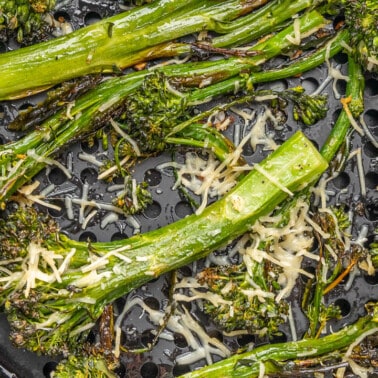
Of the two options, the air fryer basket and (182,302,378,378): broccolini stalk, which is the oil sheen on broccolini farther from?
(182,302,378,378): broccolini stalk

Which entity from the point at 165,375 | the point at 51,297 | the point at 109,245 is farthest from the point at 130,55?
the point at 165,375

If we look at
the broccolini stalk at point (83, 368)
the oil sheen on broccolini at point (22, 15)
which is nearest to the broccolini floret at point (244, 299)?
the broccolini stalk at point (83, 368)

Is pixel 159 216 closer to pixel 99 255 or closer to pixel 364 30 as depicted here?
pixel 99 255

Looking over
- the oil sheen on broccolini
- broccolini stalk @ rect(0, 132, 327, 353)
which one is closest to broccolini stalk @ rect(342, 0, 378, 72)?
broccolini stalk @ rect(0, 132, 327, 353)

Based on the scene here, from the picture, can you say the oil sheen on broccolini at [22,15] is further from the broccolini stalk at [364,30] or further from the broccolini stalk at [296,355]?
the broccolini stalk at [296,355]

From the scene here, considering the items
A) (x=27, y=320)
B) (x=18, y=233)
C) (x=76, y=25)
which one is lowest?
(x=27, y=320)

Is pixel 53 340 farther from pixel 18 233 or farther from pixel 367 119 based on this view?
pixel 367 119
